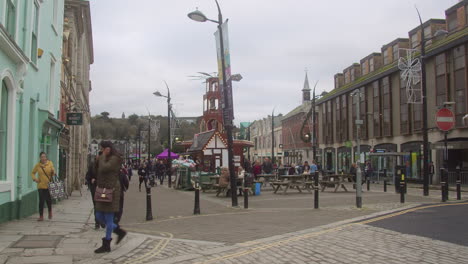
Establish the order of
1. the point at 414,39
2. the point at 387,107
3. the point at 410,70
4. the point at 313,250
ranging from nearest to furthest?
the point at 313,250 < the point at 410,70 < the point at 414,39 < the point at 387,107

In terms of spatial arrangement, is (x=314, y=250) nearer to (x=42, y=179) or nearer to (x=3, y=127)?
(x=42, y=179)

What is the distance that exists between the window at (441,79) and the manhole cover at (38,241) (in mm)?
27937

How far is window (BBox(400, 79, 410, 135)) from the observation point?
35.4 m

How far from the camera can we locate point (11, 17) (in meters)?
10.5

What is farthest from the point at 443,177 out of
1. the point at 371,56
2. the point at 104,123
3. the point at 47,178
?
the point at 104,123

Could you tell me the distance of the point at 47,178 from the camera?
10766mm

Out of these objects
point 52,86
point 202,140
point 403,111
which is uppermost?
point 403,111

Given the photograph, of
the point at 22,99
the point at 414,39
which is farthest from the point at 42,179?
the point at 414,39

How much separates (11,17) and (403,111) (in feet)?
104

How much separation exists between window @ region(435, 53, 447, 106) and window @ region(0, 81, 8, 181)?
27.4 metres

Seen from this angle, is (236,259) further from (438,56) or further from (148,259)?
(438,56)

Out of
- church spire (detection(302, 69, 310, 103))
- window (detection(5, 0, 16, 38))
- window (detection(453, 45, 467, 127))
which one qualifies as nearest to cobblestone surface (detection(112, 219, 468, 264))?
window (detection(5, 0, 16, 38))

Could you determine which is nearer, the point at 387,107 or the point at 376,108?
the point at 387,107

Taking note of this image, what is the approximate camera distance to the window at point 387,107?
3809 centimetres
